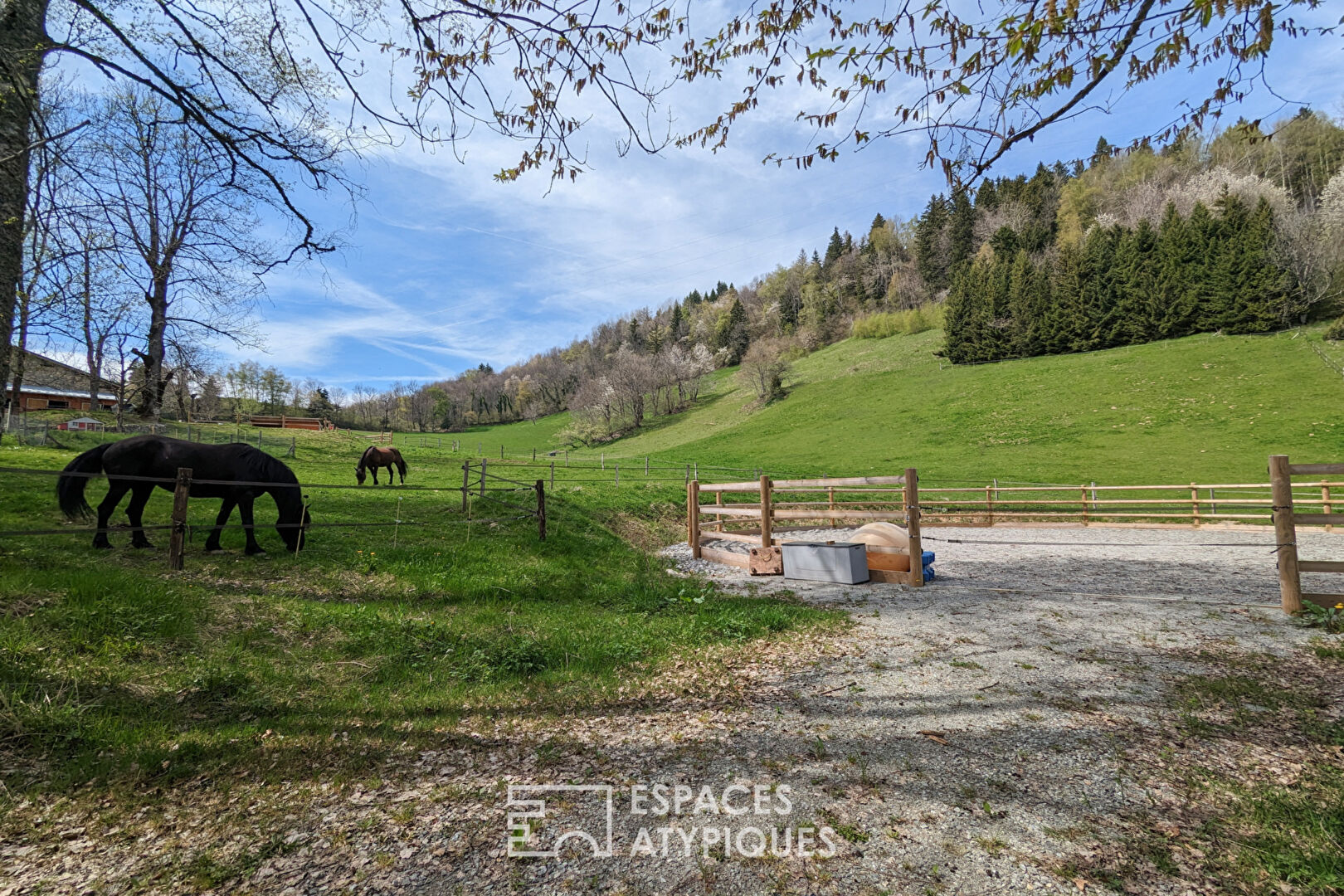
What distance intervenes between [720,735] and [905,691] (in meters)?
1.64

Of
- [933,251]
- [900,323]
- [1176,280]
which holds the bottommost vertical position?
[1176,280]

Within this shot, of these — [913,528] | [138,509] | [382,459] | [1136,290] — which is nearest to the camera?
[138,509]

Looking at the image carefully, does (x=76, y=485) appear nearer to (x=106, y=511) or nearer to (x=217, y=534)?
(x=106, y=511)

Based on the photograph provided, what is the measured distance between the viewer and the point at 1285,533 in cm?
551

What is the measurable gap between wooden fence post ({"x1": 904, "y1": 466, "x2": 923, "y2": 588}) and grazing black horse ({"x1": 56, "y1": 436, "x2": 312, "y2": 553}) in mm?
8424

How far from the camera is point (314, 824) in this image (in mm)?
2578

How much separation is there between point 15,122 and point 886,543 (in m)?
11.1

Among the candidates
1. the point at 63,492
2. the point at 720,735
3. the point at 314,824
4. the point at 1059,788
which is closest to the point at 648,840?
the point at 720,735

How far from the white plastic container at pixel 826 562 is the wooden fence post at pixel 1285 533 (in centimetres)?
446

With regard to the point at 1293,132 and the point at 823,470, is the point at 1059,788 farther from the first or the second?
the point at 1293,132

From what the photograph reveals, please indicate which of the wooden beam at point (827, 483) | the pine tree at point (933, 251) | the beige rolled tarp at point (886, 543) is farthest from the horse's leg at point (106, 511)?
the pine tree at point (933, 251)

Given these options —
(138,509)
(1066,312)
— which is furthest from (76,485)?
(1066,312)

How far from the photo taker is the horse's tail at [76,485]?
6.41 meters

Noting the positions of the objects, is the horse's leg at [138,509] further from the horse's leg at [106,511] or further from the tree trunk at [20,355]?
the tree trunk at [20,355]
